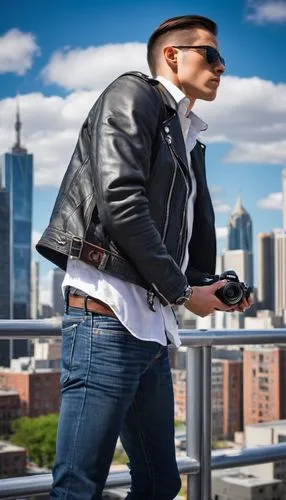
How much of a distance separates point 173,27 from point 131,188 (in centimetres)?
33

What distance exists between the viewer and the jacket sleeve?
1.19 meters

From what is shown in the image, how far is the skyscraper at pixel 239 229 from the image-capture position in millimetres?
60362

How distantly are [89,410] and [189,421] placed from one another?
2.28ft

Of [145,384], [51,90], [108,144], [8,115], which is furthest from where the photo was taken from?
[51,90]

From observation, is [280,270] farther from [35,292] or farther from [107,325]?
[107,325]

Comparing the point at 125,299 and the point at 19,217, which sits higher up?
the point at 19,217

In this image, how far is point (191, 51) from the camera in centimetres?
136

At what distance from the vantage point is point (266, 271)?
2280 inches

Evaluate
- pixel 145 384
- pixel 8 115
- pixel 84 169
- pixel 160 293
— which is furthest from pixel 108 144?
pixel 8 115

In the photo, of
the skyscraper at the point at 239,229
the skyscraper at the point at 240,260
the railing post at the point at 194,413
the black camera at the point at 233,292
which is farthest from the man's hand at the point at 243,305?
the skyscraper at the point at 239,229

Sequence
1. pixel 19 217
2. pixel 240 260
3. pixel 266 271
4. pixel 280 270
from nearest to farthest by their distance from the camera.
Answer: pixel 240 260 < pixel 266 271 < pixel 280 270 < pixel 19 217

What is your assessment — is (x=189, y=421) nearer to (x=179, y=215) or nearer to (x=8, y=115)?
(x=179, y=215)

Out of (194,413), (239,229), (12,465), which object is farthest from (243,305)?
(239,229)

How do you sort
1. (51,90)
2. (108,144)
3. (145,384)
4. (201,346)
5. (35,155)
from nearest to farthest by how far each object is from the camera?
(108,144), (145,384), (201,346), (35,155), (51,90)
